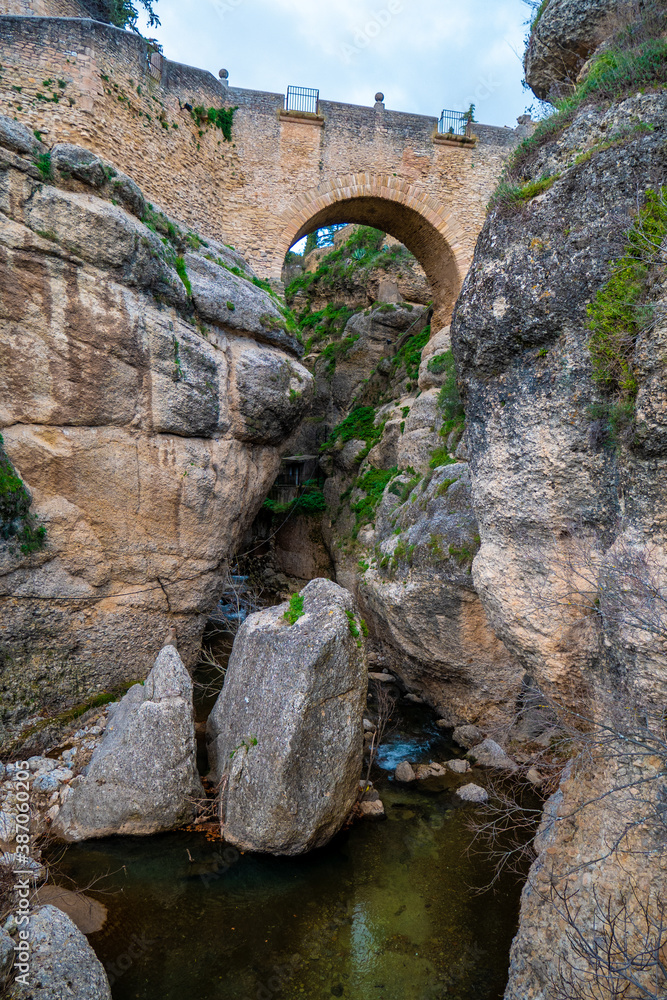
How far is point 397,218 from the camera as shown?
48.9 ft

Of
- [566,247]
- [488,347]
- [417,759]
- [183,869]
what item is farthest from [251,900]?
[566,247]

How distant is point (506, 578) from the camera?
5.02 m

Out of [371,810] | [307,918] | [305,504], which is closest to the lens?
[307,918]

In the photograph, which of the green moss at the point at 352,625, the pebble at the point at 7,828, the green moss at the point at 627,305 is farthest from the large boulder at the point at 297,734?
the green moss at the point at 627,305

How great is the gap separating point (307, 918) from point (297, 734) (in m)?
1.72

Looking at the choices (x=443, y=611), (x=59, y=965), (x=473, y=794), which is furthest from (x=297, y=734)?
(x=443, y=611)

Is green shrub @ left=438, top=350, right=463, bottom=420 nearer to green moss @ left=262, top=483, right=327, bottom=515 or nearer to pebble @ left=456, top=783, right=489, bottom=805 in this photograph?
green moss @ left=262, top=483, right=327, bottom=515

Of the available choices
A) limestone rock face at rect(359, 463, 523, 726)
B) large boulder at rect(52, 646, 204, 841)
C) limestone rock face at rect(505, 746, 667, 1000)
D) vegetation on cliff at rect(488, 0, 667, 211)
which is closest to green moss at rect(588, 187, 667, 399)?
vegetation on cliff at rect(488, 0, 667, 211)

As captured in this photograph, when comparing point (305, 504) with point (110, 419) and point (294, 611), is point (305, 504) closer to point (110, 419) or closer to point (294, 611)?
point (110, 419)

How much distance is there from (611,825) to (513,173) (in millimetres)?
5918

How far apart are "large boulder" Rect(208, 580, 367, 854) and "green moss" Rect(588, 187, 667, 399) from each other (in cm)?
380

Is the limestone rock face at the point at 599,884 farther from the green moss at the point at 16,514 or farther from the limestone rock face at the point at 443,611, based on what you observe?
the green moss at the point at 16,514

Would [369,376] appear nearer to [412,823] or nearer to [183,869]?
[412,823]

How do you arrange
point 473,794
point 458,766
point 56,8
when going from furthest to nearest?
point 56,8
point 458,766
point 473,794
